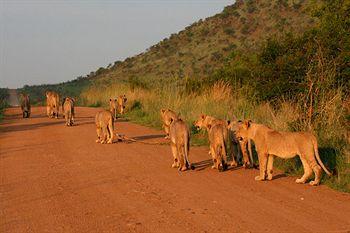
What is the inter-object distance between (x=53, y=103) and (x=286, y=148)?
1668 cm

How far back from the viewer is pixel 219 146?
10594 millimetres

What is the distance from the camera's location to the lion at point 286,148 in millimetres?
9250

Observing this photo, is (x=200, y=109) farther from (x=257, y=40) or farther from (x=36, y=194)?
(x=257, y=40)

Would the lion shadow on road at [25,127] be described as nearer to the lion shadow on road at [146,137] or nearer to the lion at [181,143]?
the lion shadow on road at [146,137]

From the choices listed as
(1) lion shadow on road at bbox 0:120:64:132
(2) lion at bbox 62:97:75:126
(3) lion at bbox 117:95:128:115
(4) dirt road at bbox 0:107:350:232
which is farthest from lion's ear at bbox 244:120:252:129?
(3) lion at bbox 117:95:128:115

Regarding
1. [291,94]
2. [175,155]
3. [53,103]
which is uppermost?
[291,94]

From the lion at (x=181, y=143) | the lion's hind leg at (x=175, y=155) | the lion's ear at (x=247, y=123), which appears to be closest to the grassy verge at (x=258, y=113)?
the lion's ear at (x=247, y=123)

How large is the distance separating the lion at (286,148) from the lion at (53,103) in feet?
49.3

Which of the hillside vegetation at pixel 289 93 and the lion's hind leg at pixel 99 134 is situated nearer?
the hillside vegetation at pixel 289 93

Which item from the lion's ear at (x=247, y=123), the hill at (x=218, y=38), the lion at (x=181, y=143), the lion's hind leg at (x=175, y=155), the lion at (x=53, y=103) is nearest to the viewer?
the lion's ear at (x=247, y=123)

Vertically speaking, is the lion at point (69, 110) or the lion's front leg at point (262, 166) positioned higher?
the lion at point (69, 110)

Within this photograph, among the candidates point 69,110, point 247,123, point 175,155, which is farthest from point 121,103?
point 247,123

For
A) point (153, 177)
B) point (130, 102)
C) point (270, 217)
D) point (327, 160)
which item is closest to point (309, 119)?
point (327, 160)

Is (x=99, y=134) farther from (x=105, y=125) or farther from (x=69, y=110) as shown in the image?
(x=69, y=110)
